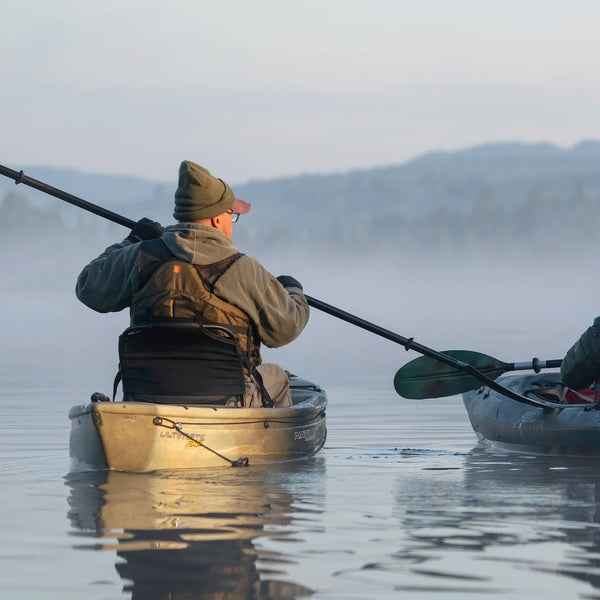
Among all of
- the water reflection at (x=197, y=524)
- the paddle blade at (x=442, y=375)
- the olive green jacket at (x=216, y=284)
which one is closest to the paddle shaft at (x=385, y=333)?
the paddle blade at (x=442, y=375)

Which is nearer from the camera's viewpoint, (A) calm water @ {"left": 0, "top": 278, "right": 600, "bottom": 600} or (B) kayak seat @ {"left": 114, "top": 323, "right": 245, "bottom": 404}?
(A) calm water @ {"left": 0, "top": 278, "right": 600, "bottom": 600}

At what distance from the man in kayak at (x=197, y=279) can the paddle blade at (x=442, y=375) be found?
2.72 m

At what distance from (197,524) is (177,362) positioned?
2.18 metres

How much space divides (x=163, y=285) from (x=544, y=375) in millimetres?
4971

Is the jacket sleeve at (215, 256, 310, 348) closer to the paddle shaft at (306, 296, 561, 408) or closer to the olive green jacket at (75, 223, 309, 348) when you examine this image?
the olive green jacket at (75, 223, 309, 348)

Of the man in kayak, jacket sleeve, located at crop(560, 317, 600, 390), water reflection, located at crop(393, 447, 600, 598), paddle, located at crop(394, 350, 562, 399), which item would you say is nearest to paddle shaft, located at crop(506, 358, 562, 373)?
paddle, located at crop(394, 350, 562, 399)

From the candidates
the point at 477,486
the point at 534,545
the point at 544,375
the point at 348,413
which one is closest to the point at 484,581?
the point at 534,545

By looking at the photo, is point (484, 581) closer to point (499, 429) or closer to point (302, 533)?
point (302, 533)

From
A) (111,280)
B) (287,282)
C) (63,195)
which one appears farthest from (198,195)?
(63,195)

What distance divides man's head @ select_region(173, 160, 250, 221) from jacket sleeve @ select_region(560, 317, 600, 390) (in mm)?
2571

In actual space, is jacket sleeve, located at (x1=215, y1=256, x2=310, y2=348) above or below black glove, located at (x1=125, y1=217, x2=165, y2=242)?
below

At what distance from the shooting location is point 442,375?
11.5 metres

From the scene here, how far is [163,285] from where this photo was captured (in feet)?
27.8

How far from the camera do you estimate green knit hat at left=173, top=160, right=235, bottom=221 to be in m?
8.72
